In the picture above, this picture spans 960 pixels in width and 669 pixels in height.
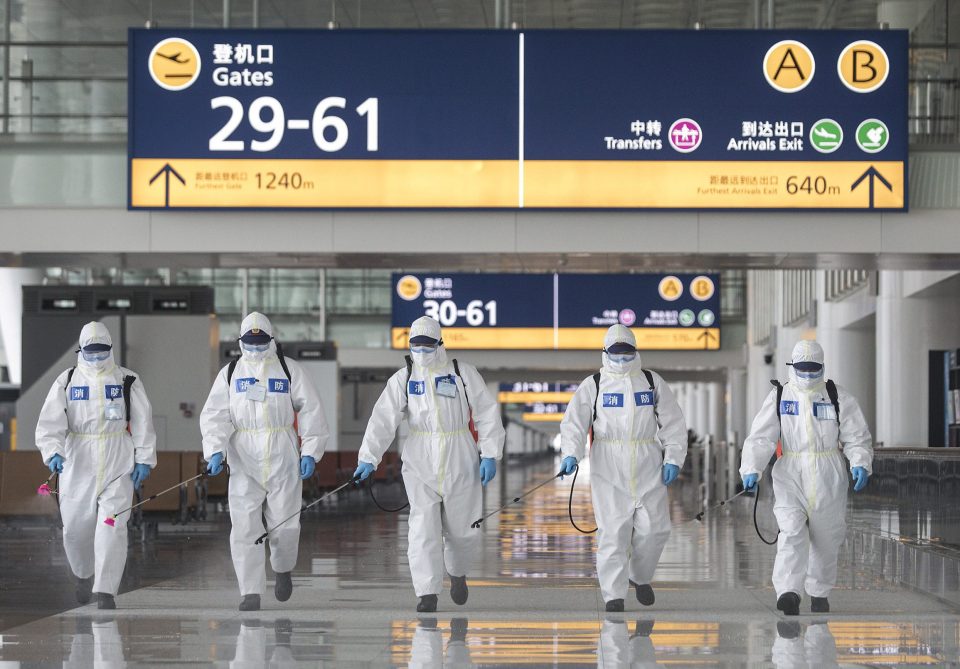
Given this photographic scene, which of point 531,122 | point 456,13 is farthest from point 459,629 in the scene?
point 456,13

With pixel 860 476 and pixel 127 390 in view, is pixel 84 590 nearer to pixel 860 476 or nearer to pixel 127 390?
pixel 127 390

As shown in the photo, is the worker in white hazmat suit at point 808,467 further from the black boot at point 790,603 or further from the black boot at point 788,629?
the black boot at point 788,629

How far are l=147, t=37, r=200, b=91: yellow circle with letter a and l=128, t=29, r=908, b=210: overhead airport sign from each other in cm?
4

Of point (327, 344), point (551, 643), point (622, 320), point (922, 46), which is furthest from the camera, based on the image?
point (622, 320)

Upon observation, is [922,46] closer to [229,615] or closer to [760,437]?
[760,437]

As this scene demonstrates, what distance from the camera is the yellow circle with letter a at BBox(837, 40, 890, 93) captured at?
14.0 metres

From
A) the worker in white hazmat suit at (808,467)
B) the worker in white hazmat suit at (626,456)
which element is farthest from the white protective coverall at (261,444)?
the worker in white hazmat suit at (808,467)

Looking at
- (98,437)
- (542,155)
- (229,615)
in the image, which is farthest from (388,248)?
(229,615)

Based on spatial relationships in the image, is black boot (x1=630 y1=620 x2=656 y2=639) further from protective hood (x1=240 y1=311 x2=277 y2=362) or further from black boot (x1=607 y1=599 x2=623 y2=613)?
protective hood (x1=240 y1=311 x2=277 y2=362)

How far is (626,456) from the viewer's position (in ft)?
32.5

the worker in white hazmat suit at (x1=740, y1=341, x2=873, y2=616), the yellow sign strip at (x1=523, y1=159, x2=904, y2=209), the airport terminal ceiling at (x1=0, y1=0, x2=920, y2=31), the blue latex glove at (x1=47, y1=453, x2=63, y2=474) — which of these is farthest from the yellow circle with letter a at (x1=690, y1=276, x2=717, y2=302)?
the blue latex glove at (x1=47, y1=453, x2=63, y2=474)

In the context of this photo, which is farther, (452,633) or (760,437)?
(760,437)

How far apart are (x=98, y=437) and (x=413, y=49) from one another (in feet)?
17.7

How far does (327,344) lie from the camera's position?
27344 mm
